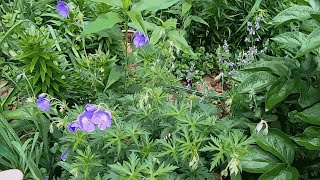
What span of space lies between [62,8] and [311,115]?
1.06 metres

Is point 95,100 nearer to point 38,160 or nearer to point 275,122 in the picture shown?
point 38,160

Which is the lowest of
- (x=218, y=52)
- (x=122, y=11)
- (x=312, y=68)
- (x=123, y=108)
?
(x=218, y=52)

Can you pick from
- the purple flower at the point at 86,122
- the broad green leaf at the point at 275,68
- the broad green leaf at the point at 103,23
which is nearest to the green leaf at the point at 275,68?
the broad green leaf at the point at 275,68

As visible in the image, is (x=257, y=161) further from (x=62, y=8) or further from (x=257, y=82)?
(x=62, y=8)

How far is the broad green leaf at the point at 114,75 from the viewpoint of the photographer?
85.9 inches

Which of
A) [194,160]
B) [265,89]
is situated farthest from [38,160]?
[265,89]

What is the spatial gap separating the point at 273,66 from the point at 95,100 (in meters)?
0.70

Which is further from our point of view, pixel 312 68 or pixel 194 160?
pixel 312 68

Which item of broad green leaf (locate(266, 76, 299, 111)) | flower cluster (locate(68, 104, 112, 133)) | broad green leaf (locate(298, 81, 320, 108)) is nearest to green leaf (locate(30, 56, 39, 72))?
flower cluster (locate(68, 104, 112, 133))

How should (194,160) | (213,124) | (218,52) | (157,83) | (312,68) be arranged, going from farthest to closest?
1. (218,52)
2. (157,83)
3. (312,68)
4. (213,124)
5. (194,160)

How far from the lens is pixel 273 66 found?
1.99 metres

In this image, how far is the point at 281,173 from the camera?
6.15ft

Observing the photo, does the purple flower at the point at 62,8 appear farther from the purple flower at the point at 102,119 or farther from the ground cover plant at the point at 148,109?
the purple flower at the point at 102,119

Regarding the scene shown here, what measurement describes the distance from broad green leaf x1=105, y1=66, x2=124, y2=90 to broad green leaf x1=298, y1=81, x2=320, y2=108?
2.26 ft
